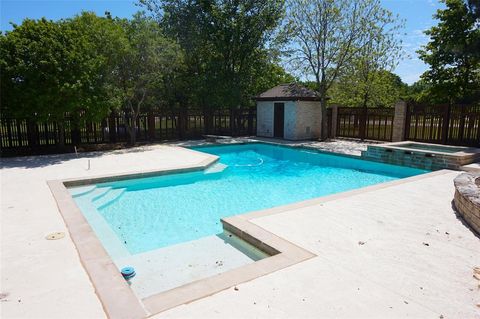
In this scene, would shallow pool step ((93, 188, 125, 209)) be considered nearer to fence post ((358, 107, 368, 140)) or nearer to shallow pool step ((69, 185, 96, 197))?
shallow pool step ((69, 185, 96, 197))

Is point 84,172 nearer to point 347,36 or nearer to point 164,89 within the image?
point 164,89

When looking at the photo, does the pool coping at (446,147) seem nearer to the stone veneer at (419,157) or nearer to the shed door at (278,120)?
the stone veneer at (419,157)

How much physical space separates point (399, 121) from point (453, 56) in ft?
19.8

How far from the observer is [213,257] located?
15.0 ft

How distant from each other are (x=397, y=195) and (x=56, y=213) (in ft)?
21.2

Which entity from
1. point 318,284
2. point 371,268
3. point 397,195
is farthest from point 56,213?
point 397,195

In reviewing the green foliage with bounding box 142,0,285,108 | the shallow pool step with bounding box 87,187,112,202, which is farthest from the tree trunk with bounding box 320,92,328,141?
the shallow pool step with bounding box 87,187,112,202

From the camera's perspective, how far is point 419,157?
1114 cm

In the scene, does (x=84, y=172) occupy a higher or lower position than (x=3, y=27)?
lower

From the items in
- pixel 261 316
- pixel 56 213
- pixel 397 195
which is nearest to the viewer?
pixel 261 316

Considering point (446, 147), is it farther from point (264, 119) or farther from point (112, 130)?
point (112, 130)

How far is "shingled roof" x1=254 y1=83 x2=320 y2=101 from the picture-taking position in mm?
16984

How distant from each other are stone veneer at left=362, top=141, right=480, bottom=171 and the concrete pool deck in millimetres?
4455

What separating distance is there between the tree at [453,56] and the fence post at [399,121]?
3850 mm
